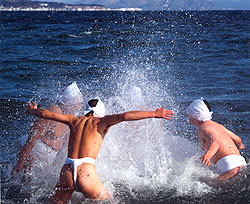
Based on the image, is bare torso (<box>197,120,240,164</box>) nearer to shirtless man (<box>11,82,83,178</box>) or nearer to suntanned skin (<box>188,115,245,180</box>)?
suntanned skin (<box>188,115,245,180</box>)

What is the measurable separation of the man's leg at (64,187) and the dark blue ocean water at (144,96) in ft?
1.48

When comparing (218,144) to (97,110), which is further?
(218,144)

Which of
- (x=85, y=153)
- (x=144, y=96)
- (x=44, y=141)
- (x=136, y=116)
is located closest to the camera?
(x=136, y=116)

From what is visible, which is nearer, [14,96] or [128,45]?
[14,96]

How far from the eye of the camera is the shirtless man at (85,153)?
4.80 m

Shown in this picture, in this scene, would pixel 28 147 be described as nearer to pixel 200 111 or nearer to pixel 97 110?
pixel 97 110

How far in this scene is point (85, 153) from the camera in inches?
193

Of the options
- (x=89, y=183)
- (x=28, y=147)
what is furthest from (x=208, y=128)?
(x=28, y=147)

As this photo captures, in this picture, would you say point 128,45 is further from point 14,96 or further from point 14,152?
point 14,152

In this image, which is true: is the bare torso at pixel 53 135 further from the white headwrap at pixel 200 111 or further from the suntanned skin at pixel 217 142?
the suntanned skin at pixel 217 142

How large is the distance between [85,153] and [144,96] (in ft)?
17.8

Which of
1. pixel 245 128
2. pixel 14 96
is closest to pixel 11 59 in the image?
pixel 14 96

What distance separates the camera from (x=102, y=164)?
21.1 ft

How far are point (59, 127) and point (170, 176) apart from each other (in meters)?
2.19
